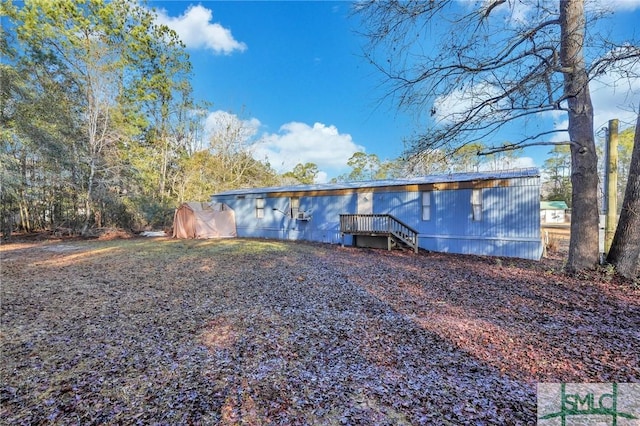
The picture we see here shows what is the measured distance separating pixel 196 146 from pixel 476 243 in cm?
2159

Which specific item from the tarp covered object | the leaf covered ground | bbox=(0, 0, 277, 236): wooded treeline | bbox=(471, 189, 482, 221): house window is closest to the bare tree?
the leaf covered ground

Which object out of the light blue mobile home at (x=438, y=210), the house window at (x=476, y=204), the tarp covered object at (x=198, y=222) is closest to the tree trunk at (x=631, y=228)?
the light blue mobile home at (x=438, y=210)

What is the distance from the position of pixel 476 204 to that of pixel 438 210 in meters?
1.30

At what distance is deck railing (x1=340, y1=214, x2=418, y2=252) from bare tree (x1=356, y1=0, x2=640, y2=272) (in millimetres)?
5835

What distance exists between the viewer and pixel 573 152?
6570 millimetres

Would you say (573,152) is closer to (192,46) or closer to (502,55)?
(502,55)

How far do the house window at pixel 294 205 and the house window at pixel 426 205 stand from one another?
20.7ft

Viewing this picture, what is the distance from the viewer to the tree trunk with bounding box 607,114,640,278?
5.74 m

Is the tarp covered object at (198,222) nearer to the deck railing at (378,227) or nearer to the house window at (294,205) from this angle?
the house window at (294,205)

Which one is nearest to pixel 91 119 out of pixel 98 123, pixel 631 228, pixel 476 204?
pixel 98 123

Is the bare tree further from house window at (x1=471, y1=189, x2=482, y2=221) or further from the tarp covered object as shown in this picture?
the tarp covered object

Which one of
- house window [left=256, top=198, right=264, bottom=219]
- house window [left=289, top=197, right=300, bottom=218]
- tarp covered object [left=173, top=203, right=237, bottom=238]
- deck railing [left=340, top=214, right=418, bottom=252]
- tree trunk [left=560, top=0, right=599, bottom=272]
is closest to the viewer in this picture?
tree trunk [left=560, top=0, right=599, bottom=272]

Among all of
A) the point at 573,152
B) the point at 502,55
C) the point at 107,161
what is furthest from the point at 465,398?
the point at 107,161

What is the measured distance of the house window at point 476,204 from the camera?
10.3 metres
